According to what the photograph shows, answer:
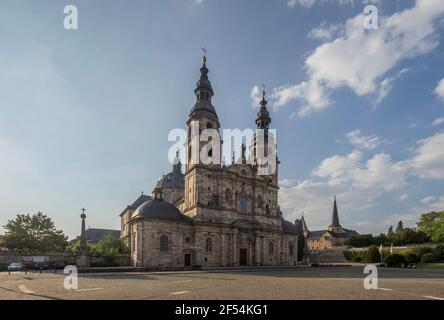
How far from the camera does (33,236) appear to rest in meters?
54.4

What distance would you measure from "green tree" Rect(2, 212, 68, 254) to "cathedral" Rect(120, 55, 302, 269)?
12.3 meters

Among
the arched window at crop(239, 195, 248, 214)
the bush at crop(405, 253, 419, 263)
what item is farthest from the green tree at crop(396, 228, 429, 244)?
the arched window at crop(239, 195, 248, 214)

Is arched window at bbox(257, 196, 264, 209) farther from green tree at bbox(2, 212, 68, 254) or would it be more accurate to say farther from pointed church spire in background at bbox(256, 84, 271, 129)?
green tree at bbox(2, 212, 68, 254)

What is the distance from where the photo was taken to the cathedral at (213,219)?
48125mm

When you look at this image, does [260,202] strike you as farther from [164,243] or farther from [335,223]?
[335,223]

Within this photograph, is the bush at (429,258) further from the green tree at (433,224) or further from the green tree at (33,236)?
the green tree at (33,236)

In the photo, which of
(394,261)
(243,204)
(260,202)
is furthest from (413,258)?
(243,204)

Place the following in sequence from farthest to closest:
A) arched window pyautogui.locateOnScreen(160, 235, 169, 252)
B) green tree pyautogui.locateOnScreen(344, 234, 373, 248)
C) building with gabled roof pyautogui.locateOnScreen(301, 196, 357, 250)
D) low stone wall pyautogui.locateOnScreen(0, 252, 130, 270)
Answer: building with gabled roof pyautogui.locateOnScreen(301, 196, 357, 250) → green tree pyautogui.locateOnScreen(344, 234, 373, 248) → arched window pyautogui.locateOnScreen(160, 235, 169, 252) → low stone wall pyautogui.locateOnScreen(0, 252, 130, 270)

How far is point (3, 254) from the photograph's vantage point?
4734cm

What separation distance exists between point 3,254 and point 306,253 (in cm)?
5250

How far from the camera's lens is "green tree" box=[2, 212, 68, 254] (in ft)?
172
